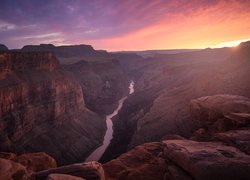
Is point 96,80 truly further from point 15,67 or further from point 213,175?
point 213,175

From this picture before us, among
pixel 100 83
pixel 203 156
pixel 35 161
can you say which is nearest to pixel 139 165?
pixel 35 161

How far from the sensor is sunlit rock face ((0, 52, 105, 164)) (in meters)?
41.0

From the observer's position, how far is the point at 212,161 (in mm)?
12750

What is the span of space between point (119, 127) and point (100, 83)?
4176cm

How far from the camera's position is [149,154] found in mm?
24484

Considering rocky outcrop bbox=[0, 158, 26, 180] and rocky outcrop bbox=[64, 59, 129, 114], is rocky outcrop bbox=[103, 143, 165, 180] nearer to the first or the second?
rocky outcrop bbox=[0, 158, 26, 180]

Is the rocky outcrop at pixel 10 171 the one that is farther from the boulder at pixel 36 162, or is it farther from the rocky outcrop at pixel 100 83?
the rocky outcrop at pixel 100 83

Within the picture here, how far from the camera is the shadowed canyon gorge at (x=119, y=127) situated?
14656 millimetres

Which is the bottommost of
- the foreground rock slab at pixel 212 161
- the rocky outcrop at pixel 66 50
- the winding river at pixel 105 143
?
the winding river at pixel 105 143

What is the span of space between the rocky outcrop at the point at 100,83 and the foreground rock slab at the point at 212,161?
239ft

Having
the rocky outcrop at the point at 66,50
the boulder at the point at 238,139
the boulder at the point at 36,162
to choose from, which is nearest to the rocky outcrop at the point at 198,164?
the boulder at the point at 238,139

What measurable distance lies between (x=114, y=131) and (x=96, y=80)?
42.8 m

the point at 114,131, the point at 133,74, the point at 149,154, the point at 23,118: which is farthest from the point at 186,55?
the point at 149,154

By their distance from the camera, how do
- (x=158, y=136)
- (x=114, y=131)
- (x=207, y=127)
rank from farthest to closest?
(x=114, y=131), (x=158, y=136), (x=207, y=127)
